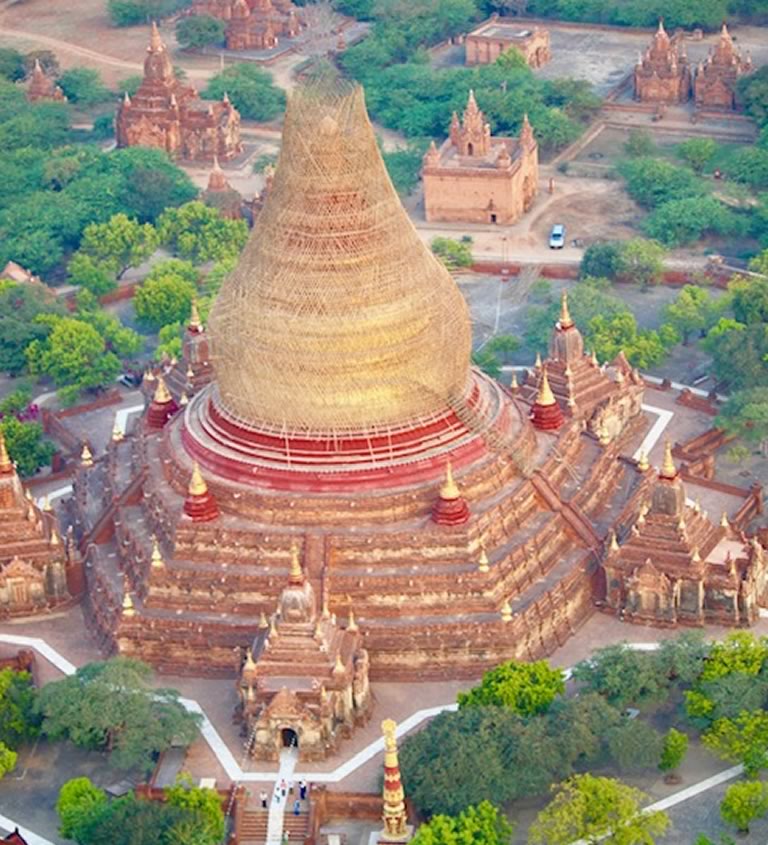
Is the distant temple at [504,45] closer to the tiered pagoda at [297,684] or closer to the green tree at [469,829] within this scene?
the tiered pagoda at [297,684]

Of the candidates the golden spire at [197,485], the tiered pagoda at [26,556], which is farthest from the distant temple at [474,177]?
the golden spire at [197,485]

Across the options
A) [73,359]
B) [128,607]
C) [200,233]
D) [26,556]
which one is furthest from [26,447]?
[200,233]

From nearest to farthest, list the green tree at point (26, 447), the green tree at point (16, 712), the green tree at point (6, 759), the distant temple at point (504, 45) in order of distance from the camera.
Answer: the green tree at point (6, 759) → the green tree at point (16, 712) → the green tree at point (26, 447) → the distant temple at point (504, 45)

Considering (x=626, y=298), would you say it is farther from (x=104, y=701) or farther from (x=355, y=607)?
(x=104, y=701)

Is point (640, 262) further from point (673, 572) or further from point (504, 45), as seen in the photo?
point (504, 45)

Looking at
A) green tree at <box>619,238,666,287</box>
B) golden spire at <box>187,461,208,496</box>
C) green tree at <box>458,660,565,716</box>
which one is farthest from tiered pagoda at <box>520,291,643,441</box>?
green tree at <box>619,238,666,287</box>
